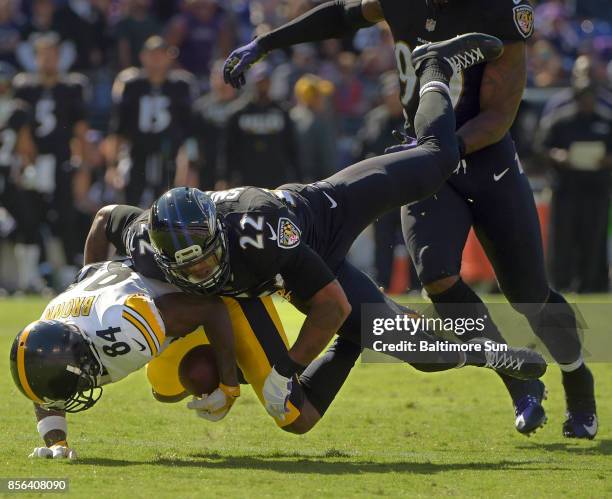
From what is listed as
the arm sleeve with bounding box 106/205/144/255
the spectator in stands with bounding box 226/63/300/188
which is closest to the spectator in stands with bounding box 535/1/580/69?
the spectator in stands with bounding box 226/63/300/188

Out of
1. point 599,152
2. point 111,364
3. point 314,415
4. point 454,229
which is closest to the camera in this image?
→ point 111,364

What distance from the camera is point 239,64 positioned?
6406mm

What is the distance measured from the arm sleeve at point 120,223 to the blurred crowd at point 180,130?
6.12 meters

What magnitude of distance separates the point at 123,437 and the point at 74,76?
8.04 meters

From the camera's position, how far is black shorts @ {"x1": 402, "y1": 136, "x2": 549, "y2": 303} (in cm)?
580

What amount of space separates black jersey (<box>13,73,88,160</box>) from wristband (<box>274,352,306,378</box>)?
26.1 feet

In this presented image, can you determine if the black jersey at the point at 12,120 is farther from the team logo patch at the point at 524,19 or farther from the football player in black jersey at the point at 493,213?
the team logo patch at the point at 524,19

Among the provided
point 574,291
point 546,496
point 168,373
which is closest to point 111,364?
point 168,373

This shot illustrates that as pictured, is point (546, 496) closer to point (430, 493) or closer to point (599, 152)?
point (430, 493)

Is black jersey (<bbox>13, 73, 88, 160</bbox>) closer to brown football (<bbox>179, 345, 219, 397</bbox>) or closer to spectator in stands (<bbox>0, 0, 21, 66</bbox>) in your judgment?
spectator in stands (<bbox>0, 0, 21, 66</bbox>)

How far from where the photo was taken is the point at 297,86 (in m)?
12.9

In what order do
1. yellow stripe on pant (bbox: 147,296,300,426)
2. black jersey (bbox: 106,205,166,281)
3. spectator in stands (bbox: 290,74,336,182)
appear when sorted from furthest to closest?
spectator in stands (bbox: 290,74,336,182) < yellow stripe on pant (bbox: 147,296,300,426) < black jersey (bbox: 106,205,166,281)

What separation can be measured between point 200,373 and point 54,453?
701 millimetres
